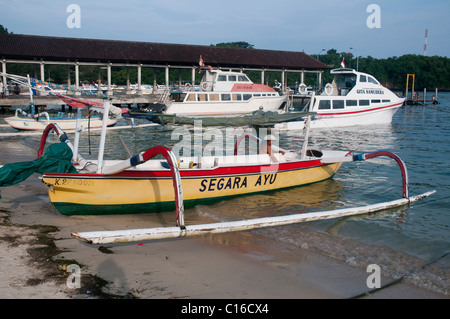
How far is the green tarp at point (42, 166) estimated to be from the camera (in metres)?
7.13

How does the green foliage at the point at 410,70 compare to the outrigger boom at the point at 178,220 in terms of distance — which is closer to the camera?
the outrigger boom at the point at 178,220

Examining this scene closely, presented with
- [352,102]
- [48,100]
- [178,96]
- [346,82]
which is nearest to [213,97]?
[178,96]

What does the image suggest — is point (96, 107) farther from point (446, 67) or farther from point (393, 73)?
point (446, 67)

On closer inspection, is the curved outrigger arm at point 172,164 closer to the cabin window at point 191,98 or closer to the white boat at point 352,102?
the white boat at point 352,102

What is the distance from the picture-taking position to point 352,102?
28.5 metres

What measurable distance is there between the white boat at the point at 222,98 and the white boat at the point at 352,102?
5227 millimetres

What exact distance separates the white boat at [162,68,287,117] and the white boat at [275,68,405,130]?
5227mm

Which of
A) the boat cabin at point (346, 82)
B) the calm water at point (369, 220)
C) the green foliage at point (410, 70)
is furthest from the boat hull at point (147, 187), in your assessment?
the green foliage at point (410, 70)

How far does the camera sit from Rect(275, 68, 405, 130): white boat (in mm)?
27234

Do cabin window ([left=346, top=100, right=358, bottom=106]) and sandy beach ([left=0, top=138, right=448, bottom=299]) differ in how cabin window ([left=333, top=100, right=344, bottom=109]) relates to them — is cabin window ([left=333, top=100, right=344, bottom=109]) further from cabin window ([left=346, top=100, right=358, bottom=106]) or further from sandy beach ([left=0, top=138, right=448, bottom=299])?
sandy beach ([left=0, top=138, right=448, bottom=299])

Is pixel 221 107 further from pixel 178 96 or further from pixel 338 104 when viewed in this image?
pixel 338 104

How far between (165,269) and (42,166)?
3.66 meters

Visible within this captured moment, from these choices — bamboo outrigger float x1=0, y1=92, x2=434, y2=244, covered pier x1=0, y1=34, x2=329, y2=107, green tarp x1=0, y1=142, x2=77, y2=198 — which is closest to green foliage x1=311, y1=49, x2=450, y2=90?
covered pier x1=0, y1=34, x2=329, y2=107

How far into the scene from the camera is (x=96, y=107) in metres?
8.40
